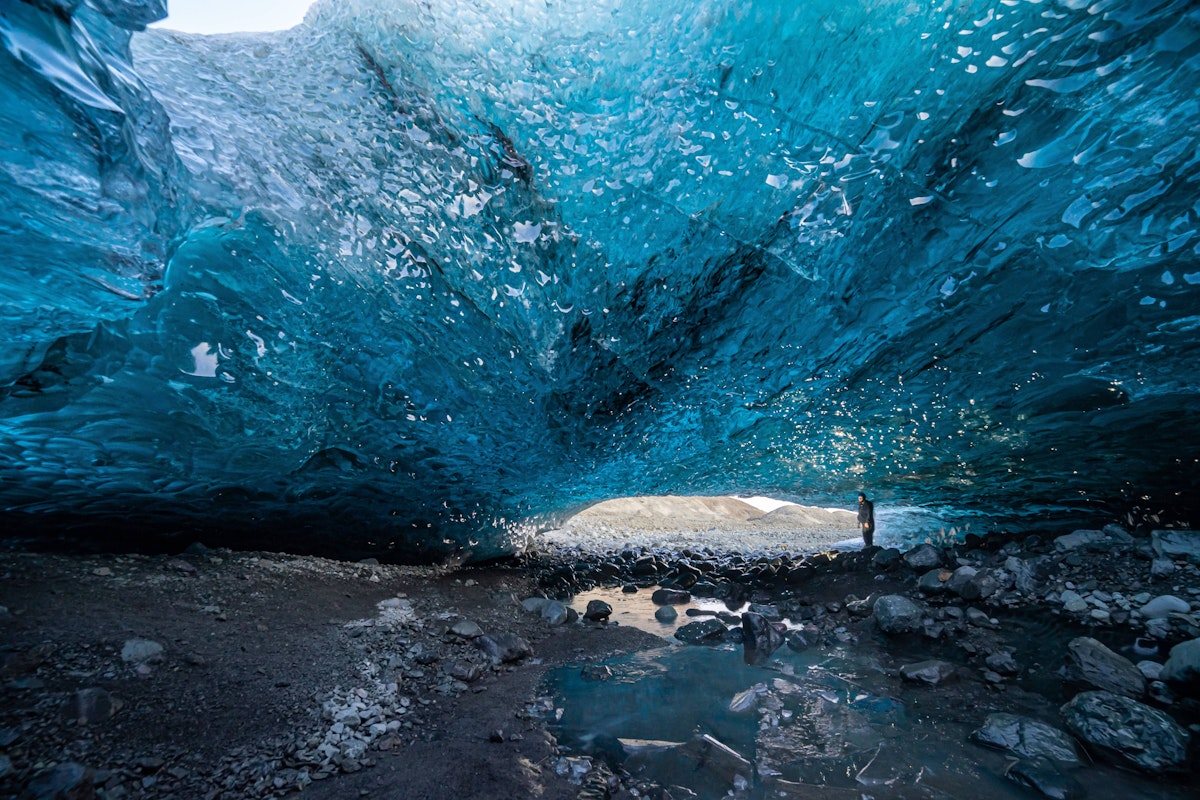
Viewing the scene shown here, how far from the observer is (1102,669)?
2.59 meters

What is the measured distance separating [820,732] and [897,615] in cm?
187

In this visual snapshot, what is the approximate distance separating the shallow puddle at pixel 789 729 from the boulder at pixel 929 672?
2.7 inches

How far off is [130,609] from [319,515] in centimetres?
173

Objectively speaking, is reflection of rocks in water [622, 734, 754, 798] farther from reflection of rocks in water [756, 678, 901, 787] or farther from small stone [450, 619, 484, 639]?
small stone [450, 619, 484, 639]

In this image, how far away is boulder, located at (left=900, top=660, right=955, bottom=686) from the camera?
2.69 meters

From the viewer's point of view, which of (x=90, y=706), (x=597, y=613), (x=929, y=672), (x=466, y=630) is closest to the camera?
(x=90, y=706)

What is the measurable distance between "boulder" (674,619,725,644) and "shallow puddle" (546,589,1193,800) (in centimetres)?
29

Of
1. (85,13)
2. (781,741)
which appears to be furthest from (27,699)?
(781,741)

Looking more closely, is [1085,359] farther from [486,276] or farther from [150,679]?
[150,679]

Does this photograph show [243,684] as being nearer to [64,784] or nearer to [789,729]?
[64,784]

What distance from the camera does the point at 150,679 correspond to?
6.72 feet

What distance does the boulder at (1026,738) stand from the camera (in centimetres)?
196

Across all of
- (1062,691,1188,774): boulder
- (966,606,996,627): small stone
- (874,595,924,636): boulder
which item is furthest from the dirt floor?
(966,606,996,627): small stone

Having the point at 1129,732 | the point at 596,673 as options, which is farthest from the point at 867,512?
the point at 596,673
